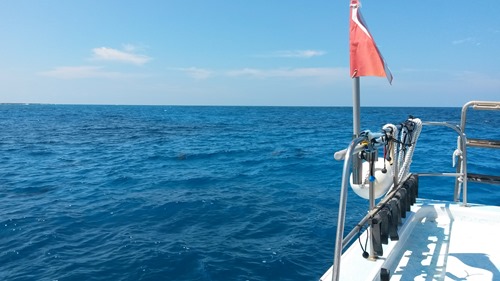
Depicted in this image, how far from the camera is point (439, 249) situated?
13.9 ft

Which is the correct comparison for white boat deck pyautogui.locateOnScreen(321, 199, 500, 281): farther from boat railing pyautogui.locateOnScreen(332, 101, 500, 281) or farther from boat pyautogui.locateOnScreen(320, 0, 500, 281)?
boat railing pyautogui.locateOnScreen(332, 101, 500, 281)

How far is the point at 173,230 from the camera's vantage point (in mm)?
8664

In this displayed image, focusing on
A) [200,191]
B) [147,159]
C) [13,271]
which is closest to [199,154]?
[147,159]

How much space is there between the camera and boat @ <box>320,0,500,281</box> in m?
2.90

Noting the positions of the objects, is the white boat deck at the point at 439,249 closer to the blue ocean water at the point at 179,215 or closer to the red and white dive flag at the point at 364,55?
the red and white dive flag at the point at 364,55

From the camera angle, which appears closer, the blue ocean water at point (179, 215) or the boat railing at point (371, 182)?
the boat railing at point (371, 182)

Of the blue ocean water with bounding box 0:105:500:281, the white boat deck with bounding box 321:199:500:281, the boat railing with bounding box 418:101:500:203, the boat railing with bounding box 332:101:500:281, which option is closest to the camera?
the boat railing with bounding box 332:101:500:281

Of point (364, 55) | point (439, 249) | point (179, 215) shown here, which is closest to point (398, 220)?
point (439, 249)

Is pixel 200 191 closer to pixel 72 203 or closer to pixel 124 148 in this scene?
pixel 72 203

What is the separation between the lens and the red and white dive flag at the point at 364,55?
9.43 ft

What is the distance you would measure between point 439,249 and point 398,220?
867mm

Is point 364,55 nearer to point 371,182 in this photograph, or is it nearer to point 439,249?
point 371,182

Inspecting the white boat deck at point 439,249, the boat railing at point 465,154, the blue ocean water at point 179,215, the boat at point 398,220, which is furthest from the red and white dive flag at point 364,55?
the blue ocean water at point 179,215

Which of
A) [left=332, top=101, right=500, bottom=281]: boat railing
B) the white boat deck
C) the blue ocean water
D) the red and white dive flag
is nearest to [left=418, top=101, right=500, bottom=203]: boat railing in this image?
[left=332, top=101, right=500, bottom=281]: boat railing
